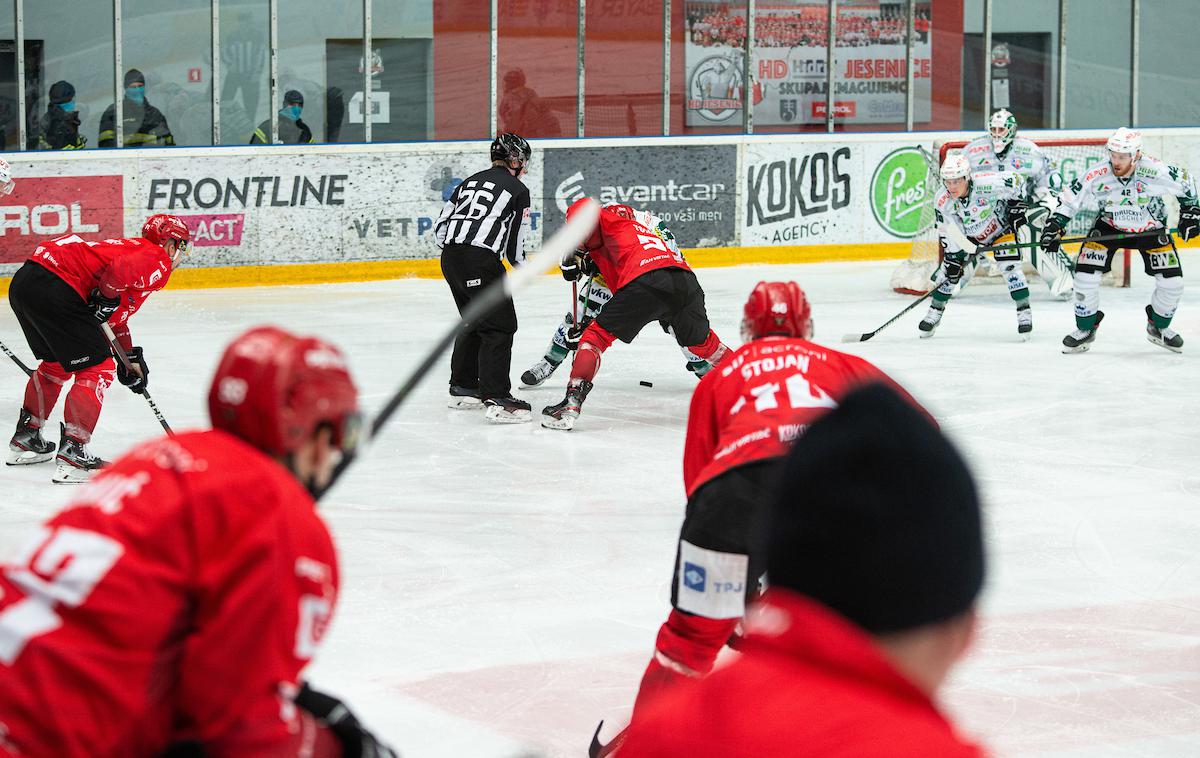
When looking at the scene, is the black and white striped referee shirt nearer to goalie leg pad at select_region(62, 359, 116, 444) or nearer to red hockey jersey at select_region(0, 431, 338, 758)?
goalie leg pad at select_region(62, 359, 116, 444)

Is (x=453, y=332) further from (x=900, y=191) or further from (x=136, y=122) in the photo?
(x=900, y=191)

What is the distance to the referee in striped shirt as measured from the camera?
7168mm

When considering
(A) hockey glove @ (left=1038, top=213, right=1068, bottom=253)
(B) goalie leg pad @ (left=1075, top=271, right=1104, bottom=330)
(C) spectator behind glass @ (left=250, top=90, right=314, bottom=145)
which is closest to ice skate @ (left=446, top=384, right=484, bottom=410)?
(B) goalie leg pad @ (left=1075, top=271, right=1104, bottom=330)

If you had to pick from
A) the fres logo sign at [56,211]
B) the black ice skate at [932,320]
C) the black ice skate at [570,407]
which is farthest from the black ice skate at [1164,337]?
the fres logo sign at [56,211]

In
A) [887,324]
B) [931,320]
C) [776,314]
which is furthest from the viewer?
[931,320]

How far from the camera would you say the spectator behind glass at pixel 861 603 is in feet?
3.47

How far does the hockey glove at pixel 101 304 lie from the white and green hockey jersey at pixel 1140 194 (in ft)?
18.2

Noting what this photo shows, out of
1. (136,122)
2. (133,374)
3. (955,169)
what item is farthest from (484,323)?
(136,122)

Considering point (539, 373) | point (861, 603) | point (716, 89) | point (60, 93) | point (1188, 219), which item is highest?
point (716, 89)

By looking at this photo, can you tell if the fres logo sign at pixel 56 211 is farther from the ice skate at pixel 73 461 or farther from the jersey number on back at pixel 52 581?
the jersey number on back at pixel 52 581

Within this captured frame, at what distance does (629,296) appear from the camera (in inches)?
270

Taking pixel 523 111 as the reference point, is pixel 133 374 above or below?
below

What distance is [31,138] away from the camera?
1146 cm

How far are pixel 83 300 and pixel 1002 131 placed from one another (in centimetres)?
620
